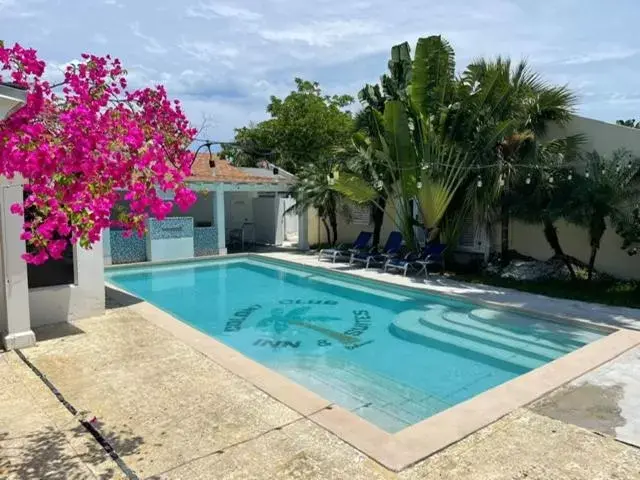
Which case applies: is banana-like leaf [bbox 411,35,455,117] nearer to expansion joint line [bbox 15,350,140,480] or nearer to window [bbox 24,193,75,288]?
window [bbox 24,193,75,288]

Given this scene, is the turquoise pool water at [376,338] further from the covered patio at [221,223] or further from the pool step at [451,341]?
the covered patio at [221,223]

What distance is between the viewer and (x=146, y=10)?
893 cm

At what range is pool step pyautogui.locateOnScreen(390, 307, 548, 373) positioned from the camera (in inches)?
335

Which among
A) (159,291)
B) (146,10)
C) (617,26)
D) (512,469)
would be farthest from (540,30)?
(159,291)

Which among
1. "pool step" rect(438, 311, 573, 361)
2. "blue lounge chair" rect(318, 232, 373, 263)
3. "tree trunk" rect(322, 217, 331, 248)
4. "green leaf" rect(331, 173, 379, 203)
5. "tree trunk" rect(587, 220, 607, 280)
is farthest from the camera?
"tree trunk" rect(322, 217, 331, 248)

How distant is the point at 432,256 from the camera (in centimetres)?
1525

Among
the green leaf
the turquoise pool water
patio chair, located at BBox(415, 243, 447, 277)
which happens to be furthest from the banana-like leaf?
the turquoise pool water

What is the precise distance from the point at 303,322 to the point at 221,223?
35.8 ft

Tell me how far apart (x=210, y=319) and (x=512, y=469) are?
9.00 metres

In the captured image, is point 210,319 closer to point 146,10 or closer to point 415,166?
point 146,10

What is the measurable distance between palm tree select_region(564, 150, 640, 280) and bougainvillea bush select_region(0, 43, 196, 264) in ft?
34.4

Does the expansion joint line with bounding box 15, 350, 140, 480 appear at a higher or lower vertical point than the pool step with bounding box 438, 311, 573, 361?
higher

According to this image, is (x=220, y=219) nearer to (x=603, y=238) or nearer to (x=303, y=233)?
(x=303, y=233)

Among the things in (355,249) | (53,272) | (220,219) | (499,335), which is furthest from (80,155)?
(220,219)
